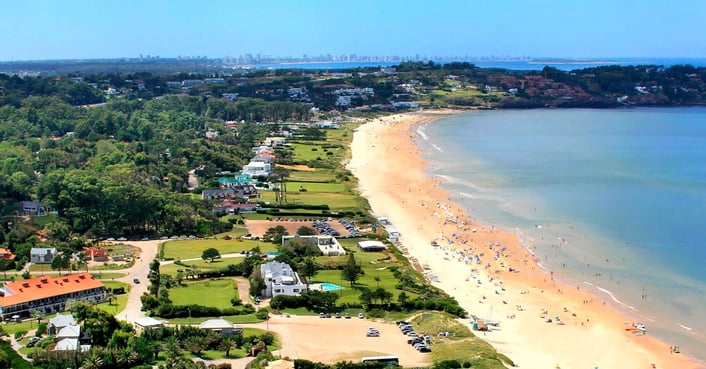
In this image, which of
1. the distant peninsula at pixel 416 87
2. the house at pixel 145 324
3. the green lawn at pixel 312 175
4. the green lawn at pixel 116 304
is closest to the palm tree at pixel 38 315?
the green lawn at pixel 116 304

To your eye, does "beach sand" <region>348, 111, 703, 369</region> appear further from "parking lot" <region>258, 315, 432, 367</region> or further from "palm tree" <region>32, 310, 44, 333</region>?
"palm tree" <region>32, 310, 44, 333</region>

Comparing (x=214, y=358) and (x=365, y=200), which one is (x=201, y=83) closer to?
(x=365, y=200)

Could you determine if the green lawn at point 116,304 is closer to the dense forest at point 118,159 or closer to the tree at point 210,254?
the tree at point 210,254

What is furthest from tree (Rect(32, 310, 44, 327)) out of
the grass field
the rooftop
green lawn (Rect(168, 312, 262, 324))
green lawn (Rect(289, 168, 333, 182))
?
green lawn (Rect(289, 168, 333, 182))

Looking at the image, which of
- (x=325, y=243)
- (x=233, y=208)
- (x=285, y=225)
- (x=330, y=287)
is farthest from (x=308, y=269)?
(x=233, y=208)

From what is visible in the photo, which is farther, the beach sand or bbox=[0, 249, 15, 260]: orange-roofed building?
bbox=[0, 249, 15, 260]: orange-roofed building
